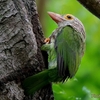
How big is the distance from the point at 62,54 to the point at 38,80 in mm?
369

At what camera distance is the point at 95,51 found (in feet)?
27.7

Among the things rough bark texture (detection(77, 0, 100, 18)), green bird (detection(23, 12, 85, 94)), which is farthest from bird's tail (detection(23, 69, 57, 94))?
rough bark texture (detection(77, 0, 100, 18))

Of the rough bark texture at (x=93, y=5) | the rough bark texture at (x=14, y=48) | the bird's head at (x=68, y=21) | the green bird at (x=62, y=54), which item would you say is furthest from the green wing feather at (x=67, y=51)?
the rough bark texture at (x=93, y=5)

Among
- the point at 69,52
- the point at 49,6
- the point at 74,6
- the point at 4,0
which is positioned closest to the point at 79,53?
the point at 69,52

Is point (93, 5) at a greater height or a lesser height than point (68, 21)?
greater

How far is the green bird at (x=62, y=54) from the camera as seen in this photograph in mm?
4770

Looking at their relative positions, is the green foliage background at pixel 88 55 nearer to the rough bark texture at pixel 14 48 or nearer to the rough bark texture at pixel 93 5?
the rough bark texture at pixel 14 48

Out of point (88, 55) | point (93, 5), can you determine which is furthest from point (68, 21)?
point (88, 55)

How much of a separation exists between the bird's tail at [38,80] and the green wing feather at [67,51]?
0.29 ft

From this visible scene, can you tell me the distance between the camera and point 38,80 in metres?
4.74

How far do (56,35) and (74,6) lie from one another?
3.57 metres

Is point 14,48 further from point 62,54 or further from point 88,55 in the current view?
point 88,55

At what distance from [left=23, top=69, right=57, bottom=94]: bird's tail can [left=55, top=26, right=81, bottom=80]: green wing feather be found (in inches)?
3.5

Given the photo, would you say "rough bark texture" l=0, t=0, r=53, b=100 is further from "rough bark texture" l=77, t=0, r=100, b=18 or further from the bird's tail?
"rough bark texture" l=77, t=0, r=100, b=18
